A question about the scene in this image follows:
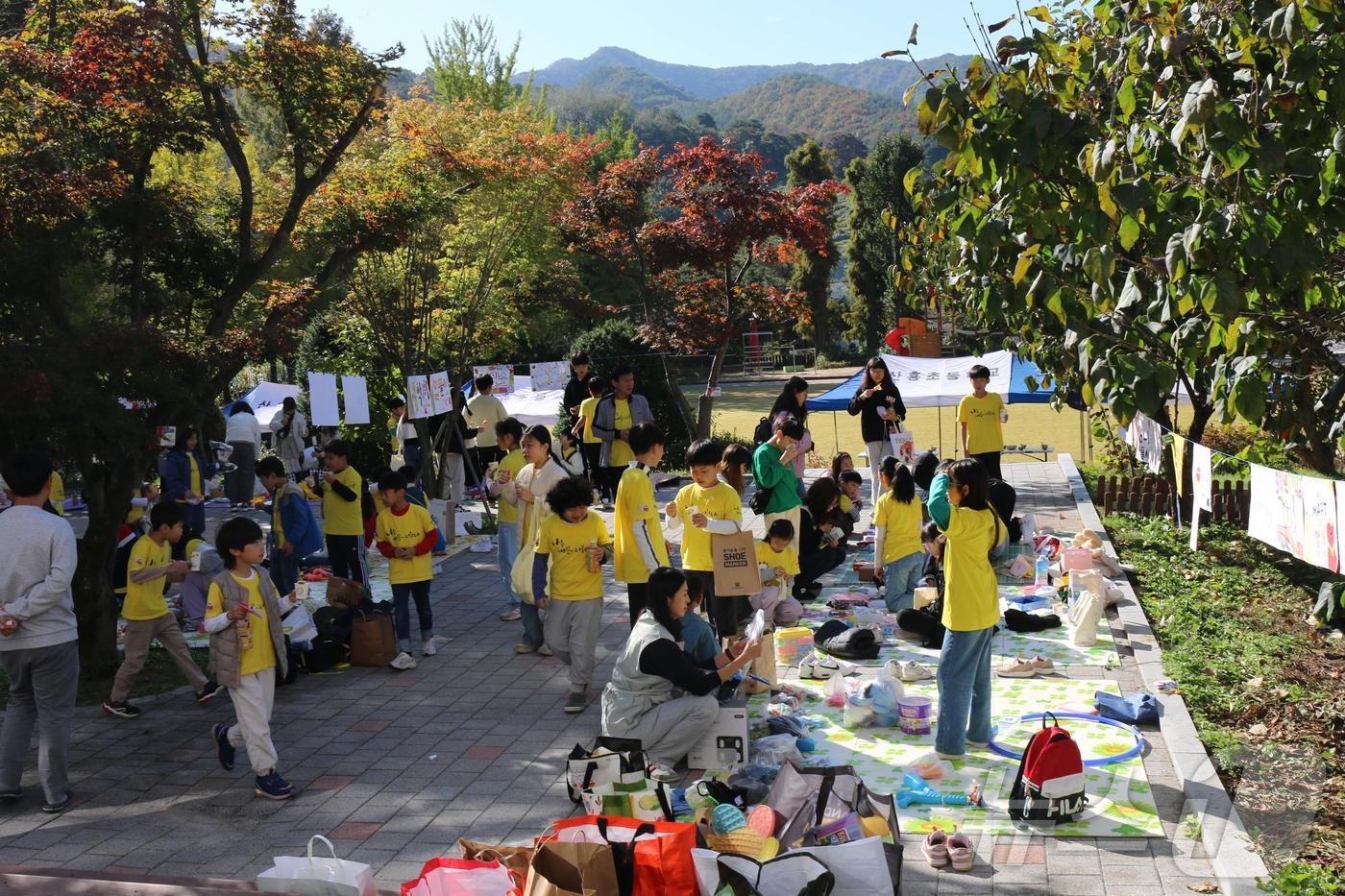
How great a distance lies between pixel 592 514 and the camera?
25.0 feet

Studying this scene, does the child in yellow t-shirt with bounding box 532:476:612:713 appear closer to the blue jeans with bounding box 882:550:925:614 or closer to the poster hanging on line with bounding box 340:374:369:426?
the blue jeans with bounding box 882:550:925:614

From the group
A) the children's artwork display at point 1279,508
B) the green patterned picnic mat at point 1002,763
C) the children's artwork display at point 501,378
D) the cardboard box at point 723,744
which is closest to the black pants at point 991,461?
the green patterned picnic mat at point 1002,763

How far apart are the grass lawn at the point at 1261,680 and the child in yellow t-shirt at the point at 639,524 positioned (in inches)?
137

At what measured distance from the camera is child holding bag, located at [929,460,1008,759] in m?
6.29

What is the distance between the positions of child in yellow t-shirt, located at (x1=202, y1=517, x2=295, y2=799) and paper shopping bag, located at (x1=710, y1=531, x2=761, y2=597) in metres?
2.94

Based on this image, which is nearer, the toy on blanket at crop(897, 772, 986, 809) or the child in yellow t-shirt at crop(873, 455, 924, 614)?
the toy on blanket at crop(897, 772, 986, 809)

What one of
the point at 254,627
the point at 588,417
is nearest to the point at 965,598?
the point at 254,627

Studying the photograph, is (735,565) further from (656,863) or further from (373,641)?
(656,863)

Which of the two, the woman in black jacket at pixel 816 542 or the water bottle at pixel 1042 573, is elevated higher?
the woman in black jacket at pixel 816 542

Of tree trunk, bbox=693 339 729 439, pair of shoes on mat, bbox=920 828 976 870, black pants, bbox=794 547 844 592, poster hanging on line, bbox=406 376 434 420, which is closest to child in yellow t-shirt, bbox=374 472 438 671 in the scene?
black pants, bbox=794 547 844 592

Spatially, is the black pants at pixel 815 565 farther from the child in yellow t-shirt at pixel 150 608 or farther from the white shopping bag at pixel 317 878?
the white shopping bag at pixel 317 878

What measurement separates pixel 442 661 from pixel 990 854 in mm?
4787

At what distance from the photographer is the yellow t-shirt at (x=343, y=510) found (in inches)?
383

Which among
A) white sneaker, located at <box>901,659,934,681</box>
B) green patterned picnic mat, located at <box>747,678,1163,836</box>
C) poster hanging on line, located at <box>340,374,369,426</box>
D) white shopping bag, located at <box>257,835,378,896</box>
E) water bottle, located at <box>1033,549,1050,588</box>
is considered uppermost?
Result: poster hanging on line, located at <box>340,374,369,426</box>
